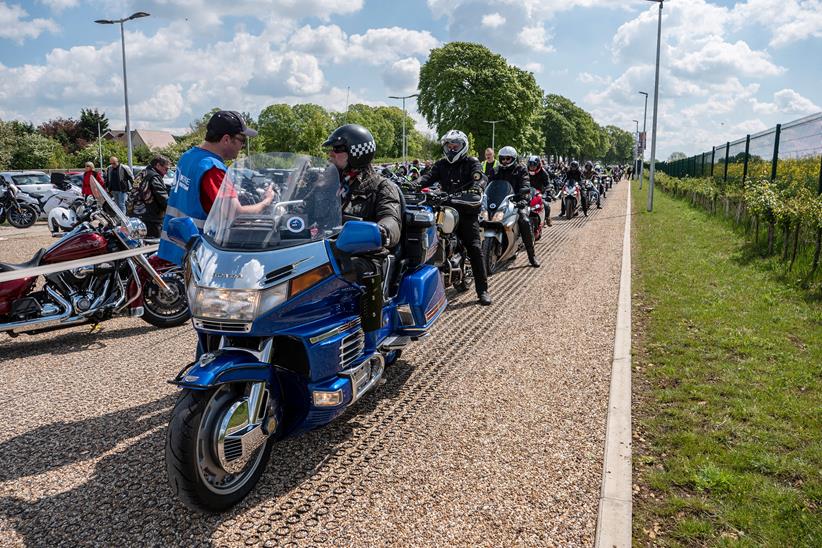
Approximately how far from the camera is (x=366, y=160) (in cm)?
424

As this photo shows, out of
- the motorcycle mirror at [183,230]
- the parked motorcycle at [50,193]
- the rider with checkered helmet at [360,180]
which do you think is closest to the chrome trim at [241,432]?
the motorcycle mirror at [183,230]

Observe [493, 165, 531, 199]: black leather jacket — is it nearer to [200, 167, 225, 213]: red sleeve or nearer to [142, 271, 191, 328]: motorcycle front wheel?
[142, 271, 191, 328]: motorcycle front wheel

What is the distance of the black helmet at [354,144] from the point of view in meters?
4.17

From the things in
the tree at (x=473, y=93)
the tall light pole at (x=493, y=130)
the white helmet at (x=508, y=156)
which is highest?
the tree at (x=473, y=93)

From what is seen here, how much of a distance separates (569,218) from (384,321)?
15.8m

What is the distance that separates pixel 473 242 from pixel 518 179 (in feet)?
8.85

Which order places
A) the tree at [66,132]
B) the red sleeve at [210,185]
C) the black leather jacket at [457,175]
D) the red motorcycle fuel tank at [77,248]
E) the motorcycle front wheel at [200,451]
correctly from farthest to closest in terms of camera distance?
the tree at [66,132] < the black leather jacket at [457,175] < the red motorcycle fuel tank at [77,248] < the red sleeve at [210,185] < the motorcycle front wheel at [200,451]

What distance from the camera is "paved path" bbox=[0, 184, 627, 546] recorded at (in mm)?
2908

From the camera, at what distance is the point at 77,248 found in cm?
582

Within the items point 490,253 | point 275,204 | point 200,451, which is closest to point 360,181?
point 275,204

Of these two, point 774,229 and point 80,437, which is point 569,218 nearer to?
point 774,229

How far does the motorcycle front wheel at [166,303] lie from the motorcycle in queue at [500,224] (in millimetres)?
4302

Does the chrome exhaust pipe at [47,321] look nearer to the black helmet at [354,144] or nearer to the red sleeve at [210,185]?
the red sleeve at [210,185]

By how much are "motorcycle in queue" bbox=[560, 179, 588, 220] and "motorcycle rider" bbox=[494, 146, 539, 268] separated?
945cm
